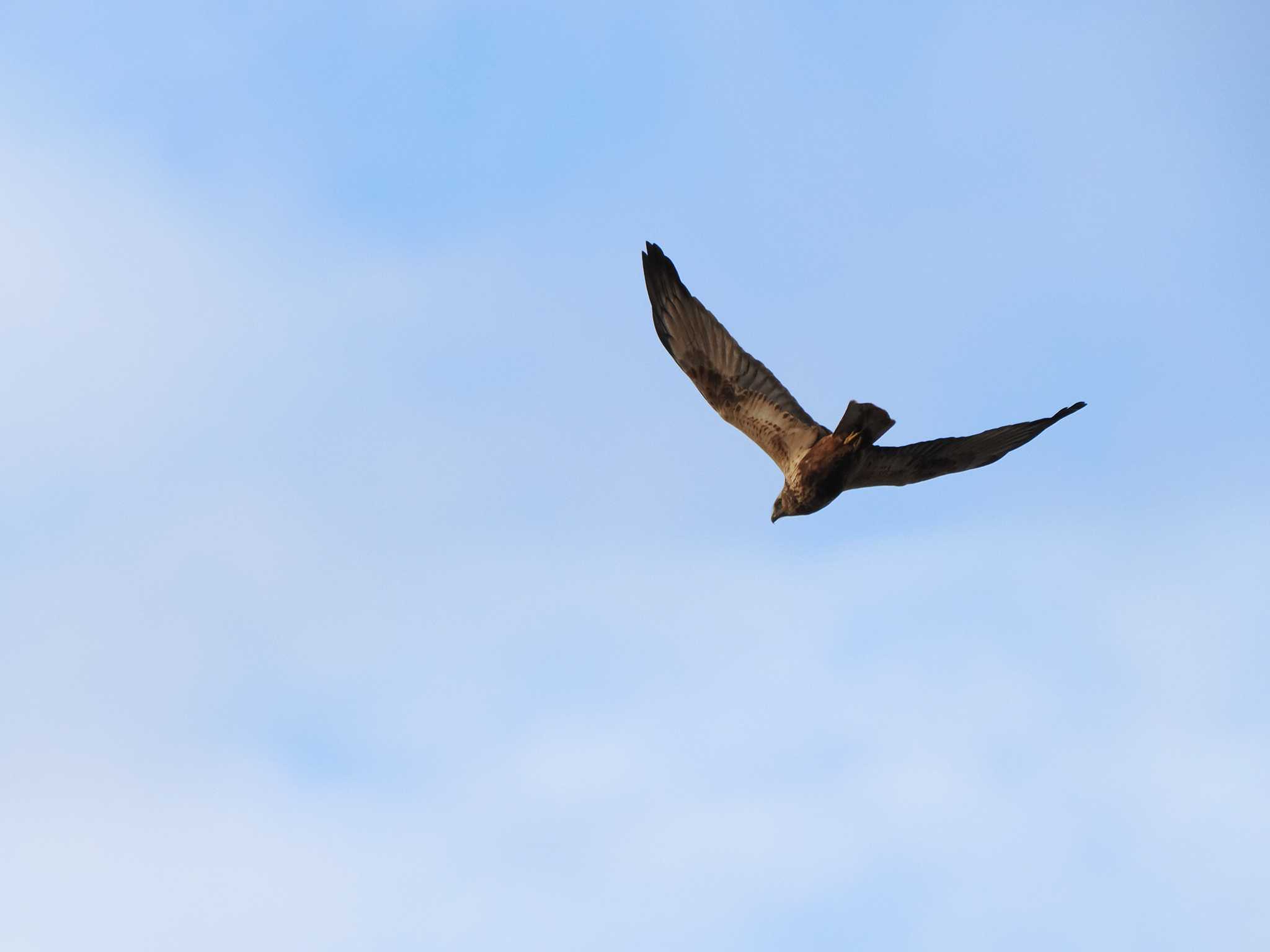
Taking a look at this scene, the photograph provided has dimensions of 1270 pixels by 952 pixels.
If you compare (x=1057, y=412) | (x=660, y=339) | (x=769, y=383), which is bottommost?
(x=1057, y=412)

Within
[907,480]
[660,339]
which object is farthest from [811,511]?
[660,339]

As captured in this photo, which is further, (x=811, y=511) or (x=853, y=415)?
(x=811, y=511)

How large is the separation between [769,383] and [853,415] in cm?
215

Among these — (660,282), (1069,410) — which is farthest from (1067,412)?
(660,282)

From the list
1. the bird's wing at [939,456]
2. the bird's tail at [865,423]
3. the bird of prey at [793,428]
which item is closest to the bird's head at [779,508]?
the bird of prey at [793,428]

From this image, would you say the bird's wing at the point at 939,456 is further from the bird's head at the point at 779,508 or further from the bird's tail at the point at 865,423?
the bird's head at the point at 779,508

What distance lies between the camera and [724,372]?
685 inches

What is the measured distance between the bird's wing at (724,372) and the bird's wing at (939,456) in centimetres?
91

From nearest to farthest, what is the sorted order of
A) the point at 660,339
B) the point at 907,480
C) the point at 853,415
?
the point at 853,415 < the point at 907,480 < the point at 660,339

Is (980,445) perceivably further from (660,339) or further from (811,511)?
(660,339)

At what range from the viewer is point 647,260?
17812 mm

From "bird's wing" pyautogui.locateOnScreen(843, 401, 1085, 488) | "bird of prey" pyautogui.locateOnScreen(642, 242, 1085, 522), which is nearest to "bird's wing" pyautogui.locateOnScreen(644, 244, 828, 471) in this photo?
"bird of prey" pyautogui.locateOnScreen(642, 242, 1085, 522)

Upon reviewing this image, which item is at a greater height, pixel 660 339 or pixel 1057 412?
pixel 660 339

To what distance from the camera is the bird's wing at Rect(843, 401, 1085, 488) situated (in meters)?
15.9
